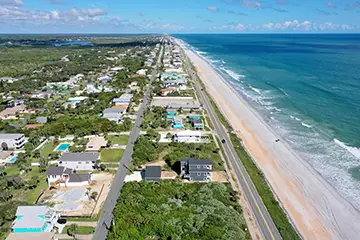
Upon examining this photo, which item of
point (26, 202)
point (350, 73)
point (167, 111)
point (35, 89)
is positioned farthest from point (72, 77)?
point (350, 73)

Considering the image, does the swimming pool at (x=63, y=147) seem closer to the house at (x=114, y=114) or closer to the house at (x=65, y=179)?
the house at (x=65, y=179)

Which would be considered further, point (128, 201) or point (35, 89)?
point (35, 89)

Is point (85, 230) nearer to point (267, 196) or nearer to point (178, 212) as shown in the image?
point (178, 212)

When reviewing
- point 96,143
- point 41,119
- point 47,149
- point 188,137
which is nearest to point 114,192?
point 96,143

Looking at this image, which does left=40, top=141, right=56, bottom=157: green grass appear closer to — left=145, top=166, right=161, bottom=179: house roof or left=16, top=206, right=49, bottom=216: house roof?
left=16, top=206, right=49, bottom=216: house roof

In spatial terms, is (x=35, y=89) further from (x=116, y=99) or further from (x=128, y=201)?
(x=128, y=201)
